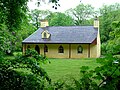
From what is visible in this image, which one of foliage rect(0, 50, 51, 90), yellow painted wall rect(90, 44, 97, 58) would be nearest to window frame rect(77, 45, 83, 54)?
yellow painted wall rect(90, 44, 97, 58)

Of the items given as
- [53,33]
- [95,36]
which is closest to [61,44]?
[53,33]

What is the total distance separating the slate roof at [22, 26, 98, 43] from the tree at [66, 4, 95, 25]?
20.5 m

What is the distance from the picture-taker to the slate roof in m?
31.4

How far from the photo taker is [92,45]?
31641mm

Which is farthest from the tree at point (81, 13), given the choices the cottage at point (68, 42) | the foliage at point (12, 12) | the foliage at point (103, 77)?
the foliage at point (103, 77)

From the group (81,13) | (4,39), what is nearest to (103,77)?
(4,39)

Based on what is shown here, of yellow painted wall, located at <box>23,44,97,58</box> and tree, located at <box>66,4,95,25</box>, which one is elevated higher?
tree, located at <box>66,4,95,25</box>

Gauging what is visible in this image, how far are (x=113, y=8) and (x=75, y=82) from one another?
51.4 m

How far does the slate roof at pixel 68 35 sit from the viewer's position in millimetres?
31406

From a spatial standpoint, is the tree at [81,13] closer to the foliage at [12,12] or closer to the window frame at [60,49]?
the window frame at [60,49]

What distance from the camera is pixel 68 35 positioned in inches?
1277

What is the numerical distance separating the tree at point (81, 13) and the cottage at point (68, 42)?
20279mm

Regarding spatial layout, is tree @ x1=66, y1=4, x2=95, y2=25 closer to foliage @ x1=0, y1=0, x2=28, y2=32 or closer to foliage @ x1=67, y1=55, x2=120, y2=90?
foliage @ x1=0, y1=0, x2=28, y2=32

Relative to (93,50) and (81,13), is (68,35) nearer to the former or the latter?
(93,50)
